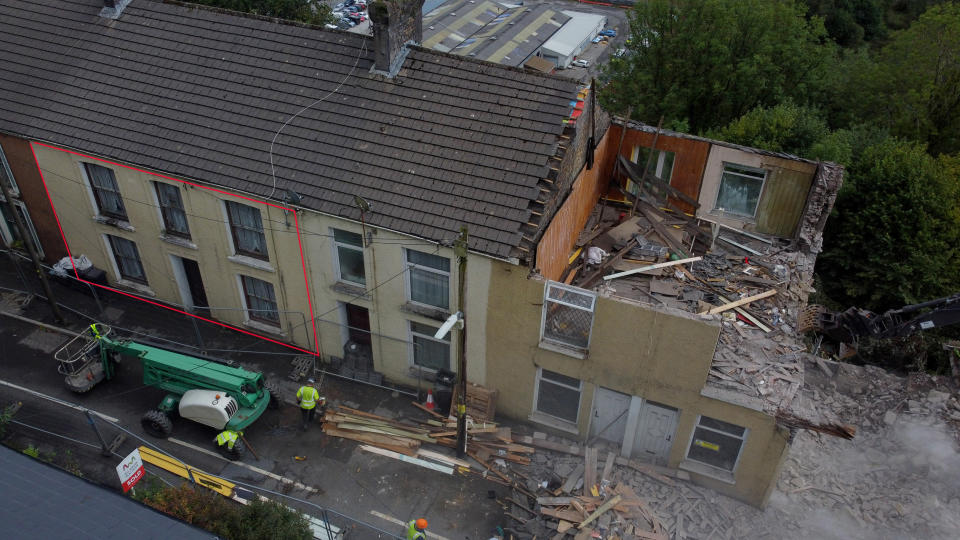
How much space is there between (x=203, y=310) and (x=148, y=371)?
13.8 ft

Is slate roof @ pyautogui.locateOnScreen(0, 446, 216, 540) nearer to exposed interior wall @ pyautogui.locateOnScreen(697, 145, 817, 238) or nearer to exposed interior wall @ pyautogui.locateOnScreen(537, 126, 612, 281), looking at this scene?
exposed interior wall @ pyautogui.locateOnScreen(537, 126, 612, 281)

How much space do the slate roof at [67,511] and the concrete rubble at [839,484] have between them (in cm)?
801

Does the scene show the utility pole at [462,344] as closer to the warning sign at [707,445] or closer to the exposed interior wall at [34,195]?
the warning sign at [707,445]

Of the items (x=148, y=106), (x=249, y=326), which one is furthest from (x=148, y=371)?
(x=148, y=106)

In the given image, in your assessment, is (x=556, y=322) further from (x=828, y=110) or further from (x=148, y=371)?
(x=828, y=110)

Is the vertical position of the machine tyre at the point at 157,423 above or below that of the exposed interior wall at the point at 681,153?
below

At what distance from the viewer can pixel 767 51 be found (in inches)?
1150

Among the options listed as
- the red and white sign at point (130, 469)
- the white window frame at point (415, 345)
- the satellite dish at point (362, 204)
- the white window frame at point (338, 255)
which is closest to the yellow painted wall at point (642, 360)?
the white window frame at point (415, 345)

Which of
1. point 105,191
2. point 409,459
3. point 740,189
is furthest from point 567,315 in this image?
point 105,191

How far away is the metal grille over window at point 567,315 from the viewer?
50.0 feet

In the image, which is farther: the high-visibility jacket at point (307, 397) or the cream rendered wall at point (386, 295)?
the high-visibility jacket at point (307, 397)

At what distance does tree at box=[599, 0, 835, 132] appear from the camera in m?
29.0

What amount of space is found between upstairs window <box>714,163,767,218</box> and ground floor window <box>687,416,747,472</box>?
7.72m

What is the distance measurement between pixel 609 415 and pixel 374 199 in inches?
324
